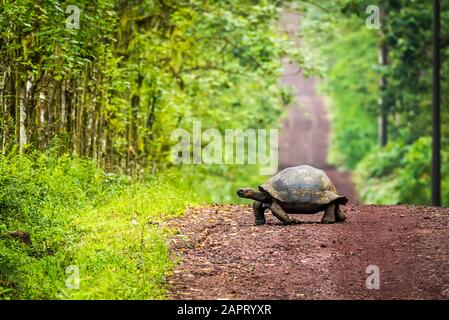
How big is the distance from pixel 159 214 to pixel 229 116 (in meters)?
13.6

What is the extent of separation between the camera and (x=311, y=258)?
1096 cm

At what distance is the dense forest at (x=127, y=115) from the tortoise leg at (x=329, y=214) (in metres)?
2.19

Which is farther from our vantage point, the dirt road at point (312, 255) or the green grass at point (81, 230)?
the green grass at point (81, 230)

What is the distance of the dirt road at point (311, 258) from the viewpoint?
A: 32.0 feet

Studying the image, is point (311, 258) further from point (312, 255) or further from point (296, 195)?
point (296, 195)

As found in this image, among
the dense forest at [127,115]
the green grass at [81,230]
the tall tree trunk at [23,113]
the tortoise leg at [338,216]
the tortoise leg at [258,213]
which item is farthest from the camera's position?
the tall tree trunk at [23,113]

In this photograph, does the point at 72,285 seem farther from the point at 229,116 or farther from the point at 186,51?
the point at 229,116

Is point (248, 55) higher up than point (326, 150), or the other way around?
point (248, 55)

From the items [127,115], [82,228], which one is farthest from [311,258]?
[127,115]

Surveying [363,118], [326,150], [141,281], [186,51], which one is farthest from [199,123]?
[326,150]

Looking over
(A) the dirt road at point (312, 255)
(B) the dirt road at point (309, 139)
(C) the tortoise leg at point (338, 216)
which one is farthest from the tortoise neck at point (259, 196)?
(B) the dirt road at point (309, 139)

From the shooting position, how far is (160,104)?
21.2 meters

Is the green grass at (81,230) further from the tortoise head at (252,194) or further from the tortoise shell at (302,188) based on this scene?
the tortoise shell at (302,188)

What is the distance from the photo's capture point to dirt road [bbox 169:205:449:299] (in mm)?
9750
